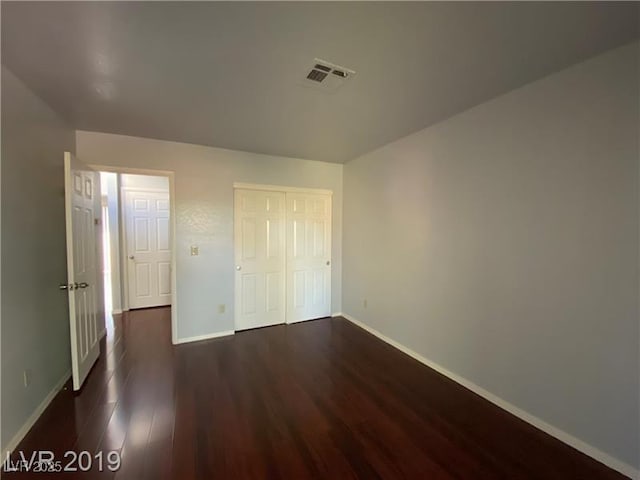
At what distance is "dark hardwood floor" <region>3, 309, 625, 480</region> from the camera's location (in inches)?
64.7

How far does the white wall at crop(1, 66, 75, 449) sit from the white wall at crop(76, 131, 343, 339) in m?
0.79

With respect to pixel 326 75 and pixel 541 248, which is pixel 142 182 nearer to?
pixel 326 75

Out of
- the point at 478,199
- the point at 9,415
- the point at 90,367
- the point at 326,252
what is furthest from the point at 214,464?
the point at 326,252

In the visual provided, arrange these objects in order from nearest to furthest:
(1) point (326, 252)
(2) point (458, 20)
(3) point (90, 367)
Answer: (2) point (458, 20) < (3) point (90, 367) < (1) point (326, 252)

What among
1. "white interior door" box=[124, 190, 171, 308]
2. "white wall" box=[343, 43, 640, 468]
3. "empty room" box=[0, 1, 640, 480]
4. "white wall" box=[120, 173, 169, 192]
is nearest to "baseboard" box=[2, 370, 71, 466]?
"empty room" box=[0, 1, 640, 480]

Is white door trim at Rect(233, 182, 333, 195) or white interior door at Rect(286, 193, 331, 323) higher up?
white door trim at Rect(233, 182, 333, 195)

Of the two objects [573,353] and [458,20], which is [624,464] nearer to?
[573,353]

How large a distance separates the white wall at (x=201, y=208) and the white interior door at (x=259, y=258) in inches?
5.6

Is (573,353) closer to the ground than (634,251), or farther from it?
closer to the ground

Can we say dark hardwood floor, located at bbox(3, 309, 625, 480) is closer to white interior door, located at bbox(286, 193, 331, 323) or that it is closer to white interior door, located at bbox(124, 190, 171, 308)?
white interior door, located at bbox(286, 193, 331, 323)

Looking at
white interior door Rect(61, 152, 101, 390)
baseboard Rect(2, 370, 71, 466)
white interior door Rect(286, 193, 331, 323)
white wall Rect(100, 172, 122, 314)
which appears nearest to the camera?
baseboard Rect(2, 370, 71, 466)

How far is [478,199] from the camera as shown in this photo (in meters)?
2.39

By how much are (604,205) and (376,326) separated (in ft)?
8.61

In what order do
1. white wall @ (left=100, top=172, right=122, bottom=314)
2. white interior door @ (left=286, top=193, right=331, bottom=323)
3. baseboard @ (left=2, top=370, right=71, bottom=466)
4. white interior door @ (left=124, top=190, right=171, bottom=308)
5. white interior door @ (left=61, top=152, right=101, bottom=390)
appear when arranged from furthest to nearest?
1. white interior door @ (left=124, top=190, right=171, bottom=308)
2. white wall @ (left=100, top=172, right=122, bottom=314)
3. white interior door @ (left=286, top=193, right=331, bottom=323)
4. white interior door @ (left=61, top=152, right=101, bottom=390)
5. baseboard @ (left=2, top=370, right=71, bottom=466)
